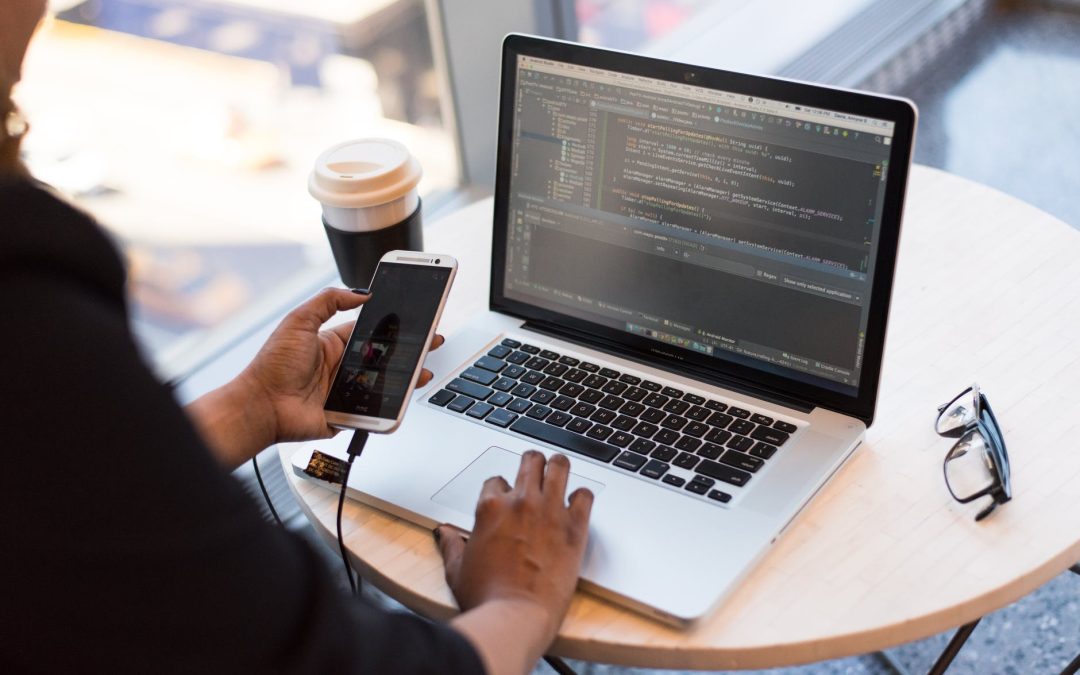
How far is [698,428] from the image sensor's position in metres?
0.98

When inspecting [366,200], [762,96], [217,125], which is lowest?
[217,125]

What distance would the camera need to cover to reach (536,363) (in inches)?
43.3

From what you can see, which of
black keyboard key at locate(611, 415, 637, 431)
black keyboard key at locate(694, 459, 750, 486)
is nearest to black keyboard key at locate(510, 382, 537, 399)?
black keyboard key at locate(611, 415, 637, 431)

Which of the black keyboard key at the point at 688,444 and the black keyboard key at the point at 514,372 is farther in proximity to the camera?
the black keyboard key at the point at 514,372

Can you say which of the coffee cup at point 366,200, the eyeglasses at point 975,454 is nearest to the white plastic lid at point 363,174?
the coffee cup at point 366,200

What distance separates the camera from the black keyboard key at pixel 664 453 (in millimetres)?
948

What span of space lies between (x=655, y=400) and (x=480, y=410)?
0.17 meters

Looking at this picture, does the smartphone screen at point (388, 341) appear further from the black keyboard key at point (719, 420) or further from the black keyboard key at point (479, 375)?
the black keyboard key at point (719, 420)

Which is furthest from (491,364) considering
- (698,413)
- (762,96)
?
(762,96)

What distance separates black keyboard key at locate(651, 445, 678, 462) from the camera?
37.3 inches

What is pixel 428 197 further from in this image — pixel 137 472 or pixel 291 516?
pixel 137 472

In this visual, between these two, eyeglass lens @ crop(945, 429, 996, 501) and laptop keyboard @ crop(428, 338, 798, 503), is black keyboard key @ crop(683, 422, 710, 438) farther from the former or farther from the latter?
eyeglass lens @ crop(945, 429, 996, 501)

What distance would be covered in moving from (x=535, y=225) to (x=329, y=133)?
105cm

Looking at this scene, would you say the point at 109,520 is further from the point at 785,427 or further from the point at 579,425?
the point at 785,427
